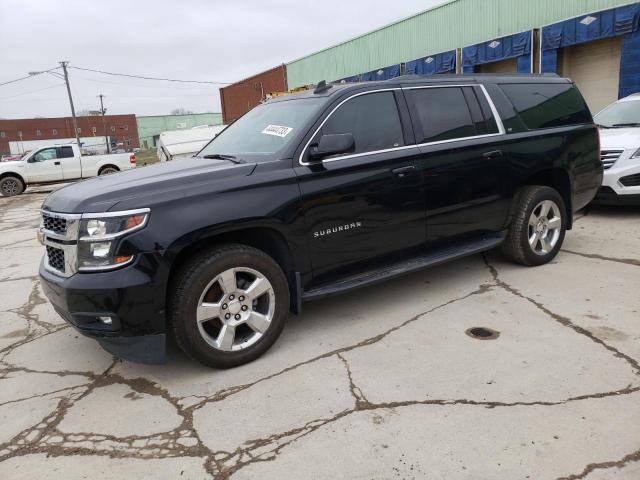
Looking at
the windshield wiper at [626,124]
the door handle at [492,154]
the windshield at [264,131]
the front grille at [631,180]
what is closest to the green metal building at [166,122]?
the windshield wiper at [626,124]

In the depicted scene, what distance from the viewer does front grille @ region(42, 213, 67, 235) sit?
3138 mm

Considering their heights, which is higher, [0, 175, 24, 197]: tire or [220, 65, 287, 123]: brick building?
[220, 65, 287, 123]: brick building

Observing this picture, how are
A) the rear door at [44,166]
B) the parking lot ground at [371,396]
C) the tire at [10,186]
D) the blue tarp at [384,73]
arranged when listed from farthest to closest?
the blue tarp at [384,73]
the rear door at [44,166]
the tire at [10,186]
the parking lot ground at [371,396]

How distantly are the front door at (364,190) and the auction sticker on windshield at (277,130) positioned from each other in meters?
0.27

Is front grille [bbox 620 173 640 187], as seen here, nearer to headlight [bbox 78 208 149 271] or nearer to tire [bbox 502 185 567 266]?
tire [bbox 502 185 567 266]

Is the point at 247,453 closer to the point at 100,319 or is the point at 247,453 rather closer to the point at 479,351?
the point at 100,319

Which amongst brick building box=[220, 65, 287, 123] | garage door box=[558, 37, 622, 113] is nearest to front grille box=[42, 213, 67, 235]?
garage door box=[558, 37, 622, 113]

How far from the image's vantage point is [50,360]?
375 cm

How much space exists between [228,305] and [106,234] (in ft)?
2.89

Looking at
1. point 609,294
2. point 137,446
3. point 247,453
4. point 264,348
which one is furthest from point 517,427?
point 609,294

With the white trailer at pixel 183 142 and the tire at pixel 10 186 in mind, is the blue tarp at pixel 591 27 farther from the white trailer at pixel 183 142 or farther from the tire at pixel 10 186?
the tire at pixel 10 186

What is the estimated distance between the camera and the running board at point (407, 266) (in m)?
3.66

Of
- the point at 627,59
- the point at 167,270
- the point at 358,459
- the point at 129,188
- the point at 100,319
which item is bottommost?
the point at 358,459

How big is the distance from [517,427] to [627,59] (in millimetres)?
15208
